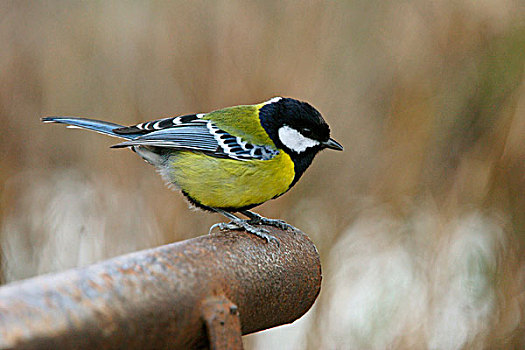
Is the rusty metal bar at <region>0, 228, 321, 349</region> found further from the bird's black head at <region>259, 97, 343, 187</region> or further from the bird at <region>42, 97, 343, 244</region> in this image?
the bird's black head at <region>259, 97, 343, 187</region>

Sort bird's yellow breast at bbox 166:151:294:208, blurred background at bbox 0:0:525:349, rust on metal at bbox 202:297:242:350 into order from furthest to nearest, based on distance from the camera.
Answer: blurred background at bbox 0:0:525:349 < bird's yellow breast at bbox 166:151:294:208 < rust on metal at bbox 202:297:242:350

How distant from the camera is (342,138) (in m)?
4.09

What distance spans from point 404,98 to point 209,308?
3177 mm

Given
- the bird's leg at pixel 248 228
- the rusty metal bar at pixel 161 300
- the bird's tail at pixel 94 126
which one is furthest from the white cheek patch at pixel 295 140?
the rusty metal bar at pixel 161 300

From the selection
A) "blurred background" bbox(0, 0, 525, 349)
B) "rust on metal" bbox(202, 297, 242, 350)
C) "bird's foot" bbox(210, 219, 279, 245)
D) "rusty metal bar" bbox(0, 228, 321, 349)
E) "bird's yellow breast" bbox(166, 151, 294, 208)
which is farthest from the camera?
"blurred background" bbox(0, 0, 525, 349)

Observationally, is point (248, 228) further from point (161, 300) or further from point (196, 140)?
point (161, 300)

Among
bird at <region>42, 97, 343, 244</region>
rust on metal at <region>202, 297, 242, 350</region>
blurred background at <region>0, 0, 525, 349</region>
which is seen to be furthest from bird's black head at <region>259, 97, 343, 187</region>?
blurred background at <region>0, 0, 525, 349</region>

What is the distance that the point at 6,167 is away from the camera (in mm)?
4121

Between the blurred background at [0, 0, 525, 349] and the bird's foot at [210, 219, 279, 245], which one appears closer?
the bird's foot at [210, 219, 279, 245]

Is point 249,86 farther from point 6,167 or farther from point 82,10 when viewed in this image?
point 6,167

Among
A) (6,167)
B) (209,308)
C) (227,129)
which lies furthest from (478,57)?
(209,308)

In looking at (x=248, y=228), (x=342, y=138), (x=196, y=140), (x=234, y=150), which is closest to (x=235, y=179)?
(x=234, y=150)

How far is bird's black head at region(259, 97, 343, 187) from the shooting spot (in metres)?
2.38

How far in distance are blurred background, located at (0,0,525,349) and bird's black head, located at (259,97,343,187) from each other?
147cm
